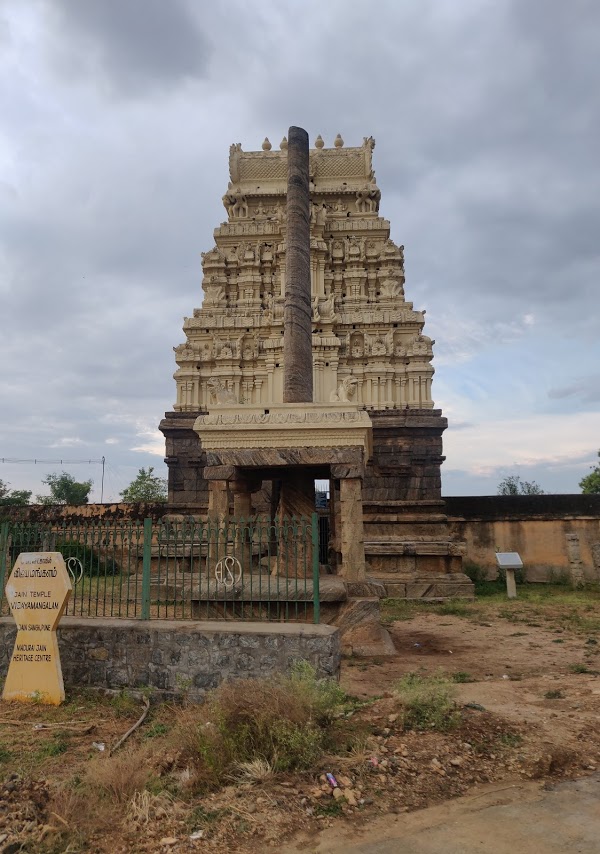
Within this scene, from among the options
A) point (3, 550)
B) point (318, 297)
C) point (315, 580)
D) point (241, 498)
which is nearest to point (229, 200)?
point (318, 297)

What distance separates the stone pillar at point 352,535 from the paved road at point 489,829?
5.45 m

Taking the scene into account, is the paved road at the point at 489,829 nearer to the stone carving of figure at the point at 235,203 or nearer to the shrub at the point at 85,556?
the shrub at the point at 85,556

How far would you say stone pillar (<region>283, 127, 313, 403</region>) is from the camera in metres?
12.5

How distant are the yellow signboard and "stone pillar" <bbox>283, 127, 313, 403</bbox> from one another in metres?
6.27

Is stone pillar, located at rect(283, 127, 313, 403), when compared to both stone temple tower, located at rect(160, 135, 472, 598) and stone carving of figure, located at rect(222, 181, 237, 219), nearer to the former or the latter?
stone temple tower, located at rect(160, 135, 472, 598)

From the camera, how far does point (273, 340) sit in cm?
2150

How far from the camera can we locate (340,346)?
2128 cm

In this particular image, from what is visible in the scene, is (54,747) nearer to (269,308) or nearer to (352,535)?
(352,535)

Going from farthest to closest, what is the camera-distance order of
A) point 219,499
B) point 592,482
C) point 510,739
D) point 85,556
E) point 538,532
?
point 592,482 → point 538,532 → point 85,556 → point 219,499 → point 510,739

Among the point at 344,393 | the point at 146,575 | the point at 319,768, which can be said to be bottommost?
the point at 319,768

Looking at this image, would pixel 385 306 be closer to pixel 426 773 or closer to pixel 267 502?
pixel 267 502

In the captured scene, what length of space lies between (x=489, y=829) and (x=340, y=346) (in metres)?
18.4

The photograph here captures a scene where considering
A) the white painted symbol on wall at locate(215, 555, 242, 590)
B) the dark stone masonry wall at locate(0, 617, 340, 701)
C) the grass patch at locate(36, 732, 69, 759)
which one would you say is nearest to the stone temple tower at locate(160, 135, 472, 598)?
the white painted symbol on wall at locate(215, 555, 242, 590)

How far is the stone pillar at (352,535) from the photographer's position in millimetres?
9750
